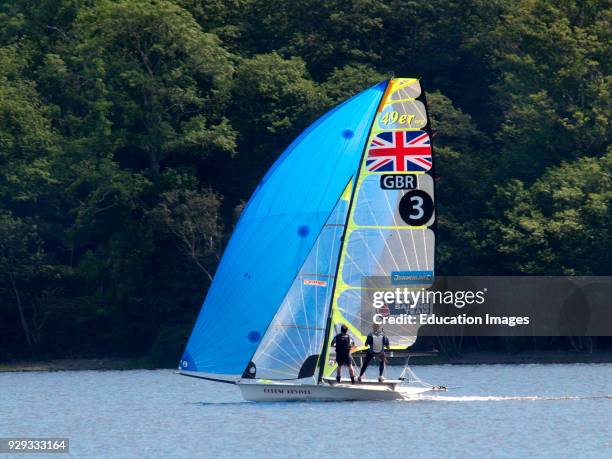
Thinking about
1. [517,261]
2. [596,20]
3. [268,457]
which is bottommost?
[268,457]

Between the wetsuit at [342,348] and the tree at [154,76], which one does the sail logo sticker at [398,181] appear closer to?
the wetsuit at [342,348]

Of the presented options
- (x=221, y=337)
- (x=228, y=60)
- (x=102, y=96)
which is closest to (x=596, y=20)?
(x=228, y=60)

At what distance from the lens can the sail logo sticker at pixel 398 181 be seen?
32406 millimetres

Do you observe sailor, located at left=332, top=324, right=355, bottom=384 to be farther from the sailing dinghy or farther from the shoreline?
the shoreline

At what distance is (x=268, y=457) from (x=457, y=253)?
2927cm

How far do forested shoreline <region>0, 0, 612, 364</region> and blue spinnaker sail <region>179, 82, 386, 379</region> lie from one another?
73.7 ft

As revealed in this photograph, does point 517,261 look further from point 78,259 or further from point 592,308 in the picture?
point 78,259

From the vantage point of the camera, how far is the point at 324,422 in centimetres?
3089

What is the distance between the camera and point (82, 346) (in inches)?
2269

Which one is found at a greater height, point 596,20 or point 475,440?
point 596,20

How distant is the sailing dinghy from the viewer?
32375 millimetres

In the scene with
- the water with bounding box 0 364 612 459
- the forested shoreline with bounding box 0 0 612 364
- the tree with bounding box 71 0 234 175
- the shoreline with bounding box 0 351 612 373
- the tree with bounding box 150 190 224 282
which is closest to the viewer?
the water with bounding box 0 364 612 459

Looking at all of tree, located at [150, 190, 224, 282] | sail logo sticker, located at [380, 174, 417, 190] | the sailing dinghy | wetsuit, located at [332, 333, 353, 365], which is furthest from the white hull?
tree, located at [150, 190, 224, 282]

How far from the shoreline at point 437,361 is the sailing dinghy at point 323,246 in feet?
71.9
